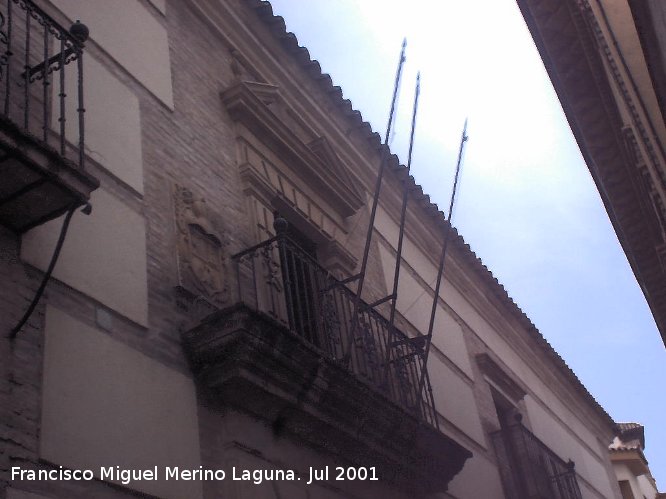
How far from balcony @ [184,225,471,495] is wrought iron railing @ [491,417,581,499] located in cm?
249

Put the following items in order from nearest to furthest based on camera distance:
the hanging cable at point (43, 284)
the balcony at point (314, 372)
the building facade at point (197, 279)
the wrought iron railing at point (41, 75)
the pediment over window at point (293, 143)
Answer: the hanging cable at point (43, 284) < the building facade at point (197, 279) < the wrought iron railing at point (41, 75) < the balcony at point (314, 372) < the pediment over window at point (293, 143)

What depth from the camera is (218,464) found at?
505 cm

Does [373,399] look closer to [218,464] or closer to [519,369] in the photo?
[218,464]

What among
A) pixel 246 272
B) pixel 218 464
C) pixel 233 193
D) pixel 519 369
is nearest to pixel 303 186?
pixel 233 193

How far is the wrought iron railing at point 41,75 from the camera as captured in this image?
14.7 ft

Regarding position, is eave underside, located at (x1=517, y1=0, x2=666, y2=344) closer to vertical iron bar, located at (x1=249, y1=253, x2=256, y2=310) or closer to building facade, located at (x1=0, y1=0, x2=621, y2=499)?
building facade, located at (x1=0, y1=0, x2=621, y2=499)

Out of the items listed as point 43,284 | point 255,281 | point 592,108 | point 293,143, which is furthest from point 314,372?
point 592,108

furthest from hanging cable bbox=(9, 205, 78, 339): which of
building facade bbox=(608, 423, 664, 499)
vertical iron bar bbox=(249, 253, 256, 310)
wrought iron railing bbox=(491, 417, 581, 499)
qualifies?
building facade bbox=(608, 423, 664, 499)

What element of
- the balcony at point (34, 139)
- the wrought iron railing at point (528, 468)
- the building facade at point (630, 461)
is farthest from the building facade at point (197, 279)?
the building facade at point (630, 461)

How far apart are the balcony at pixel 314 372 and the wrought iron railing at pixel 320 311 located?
1cm

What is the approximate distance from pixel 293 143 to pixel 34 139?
12.5 feet

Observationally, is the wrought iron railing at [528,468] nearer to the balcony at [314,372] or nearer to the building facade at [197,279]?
the building facade at [197,279]

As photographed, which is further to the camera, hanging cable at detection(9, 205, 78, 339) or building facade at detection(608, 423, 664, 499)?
building facade at detection(608, 423, 664, 499)

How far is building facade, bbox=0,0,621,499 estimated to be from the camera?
4.14 metres
